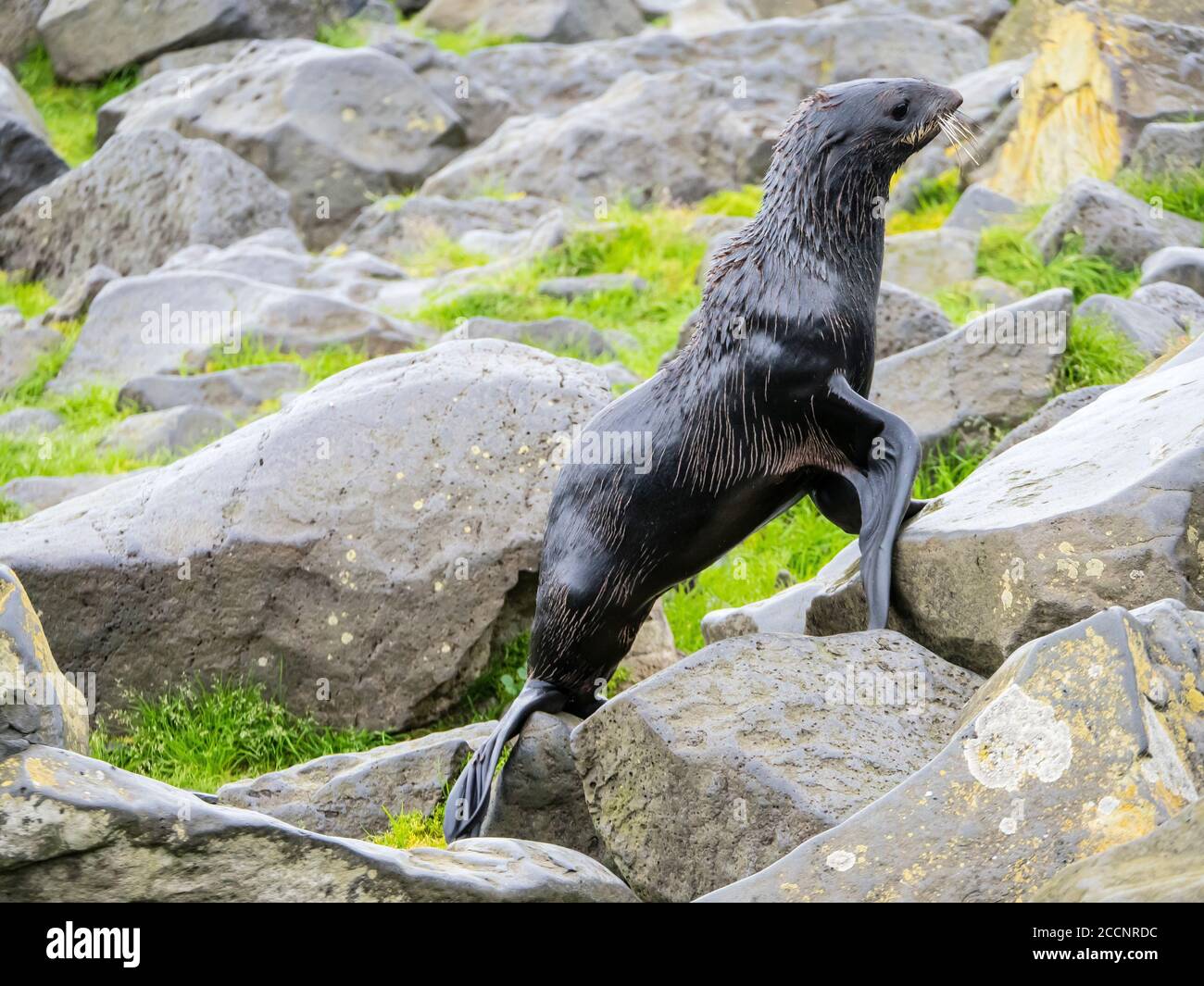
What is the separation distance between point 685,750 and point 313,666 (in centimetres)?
259

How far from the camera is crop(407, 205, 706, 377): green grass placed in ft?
35.1

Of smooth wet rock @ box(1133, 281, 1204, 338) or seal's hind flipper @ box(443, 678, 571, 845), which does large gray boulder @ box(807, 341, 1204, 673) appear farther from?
smooth wet rock @ box(1133, 281, 1204, 338)

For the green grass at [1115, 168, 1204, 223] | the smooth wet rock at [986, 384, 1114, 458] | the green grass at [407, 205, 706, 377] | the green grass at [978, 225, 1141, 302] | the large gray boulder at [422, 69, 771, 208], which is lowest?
the large gray boulder at [422, 69, 771, 208]

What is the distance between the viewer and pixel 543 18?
21.2 meters

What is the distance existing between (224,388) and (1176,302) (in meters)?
5.94

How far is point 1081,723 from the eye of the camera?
3.25 metres

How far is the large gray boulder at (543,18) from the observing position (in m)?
21.2

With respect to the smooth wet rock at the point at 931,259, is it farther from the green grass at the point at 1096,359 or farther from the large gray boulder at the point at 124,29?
the large gray boulder at the point at 124,29

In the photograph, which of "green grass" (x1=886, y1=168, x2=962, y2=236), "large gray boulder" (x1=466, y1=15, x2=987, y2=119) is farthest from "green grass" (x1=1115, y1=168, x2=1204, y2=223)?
"large gray boulder" (x1=466, y1=15, x2=987, y2=119)

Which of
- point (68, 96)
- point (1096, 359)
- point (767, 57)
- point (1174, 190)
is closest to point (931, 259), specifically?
point (1174, 190)

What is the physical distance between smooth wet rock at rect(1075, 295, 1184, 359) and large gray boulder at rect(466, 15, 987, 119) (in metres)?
10.8

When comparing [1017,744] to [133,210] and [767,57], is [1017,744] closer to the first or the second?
[133,210]

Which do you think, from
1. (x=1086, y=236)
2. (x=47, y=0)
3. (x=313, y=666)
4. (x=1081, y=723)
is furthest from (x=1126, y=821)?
(x=47, y=0)

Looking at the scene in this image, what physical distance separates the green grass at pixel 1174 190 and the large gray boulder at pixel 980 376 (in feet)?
9.37
